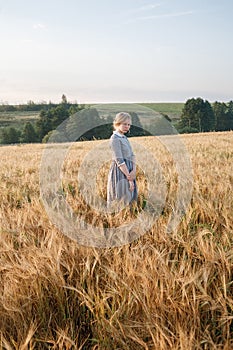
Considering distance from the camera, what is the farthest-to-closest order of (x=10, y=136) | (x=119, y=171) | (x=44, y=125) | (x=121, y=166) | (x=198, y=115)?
(x=10, y=136) < (x=198, y=115) < (x=44, y=125) < (x=119, y=171) < (x=121, y=166)

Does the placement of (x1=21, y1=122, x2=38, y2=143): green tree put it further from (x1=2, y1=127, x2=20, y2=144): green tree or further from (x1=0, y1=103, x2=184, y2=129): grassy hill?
(x1=0, y1=103, x2=184, y2=129): grassy hill

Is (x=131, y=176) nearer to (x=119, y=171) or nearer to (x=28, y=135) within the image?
(x=119, y=171)

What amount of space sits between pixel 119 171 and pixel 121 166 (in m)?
0.20

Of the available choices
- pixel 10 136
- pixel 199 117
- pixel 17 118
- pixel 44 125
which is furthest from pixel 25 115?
pixel 199 117

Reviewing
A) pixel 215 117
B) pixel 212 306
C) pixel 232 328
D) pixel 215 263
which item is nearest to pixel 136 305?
pixel 212 306

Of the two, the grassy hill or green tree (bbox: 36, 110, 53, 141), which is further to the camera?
the grassy hill

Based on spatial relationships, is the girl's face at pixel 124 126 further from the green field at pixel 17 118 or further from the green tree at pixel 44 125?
the green field at pixel 17 118

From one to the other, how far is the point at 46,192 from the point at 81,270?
7.59ft

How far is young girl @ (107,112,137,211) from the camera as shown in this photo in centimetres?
376

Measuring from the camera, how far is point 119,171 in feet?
13.0

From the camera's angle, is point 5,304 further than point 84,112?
No

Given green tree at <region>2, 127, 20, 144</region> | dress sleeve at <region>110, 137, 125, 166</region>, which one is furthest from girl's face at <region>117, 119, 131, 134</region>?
green tree at <region>2, 127, 20, 144</region>

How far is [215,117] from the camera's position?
74062 mm

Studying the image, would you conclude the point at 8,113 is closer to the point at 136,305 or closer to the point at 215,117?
the point at 215,117
